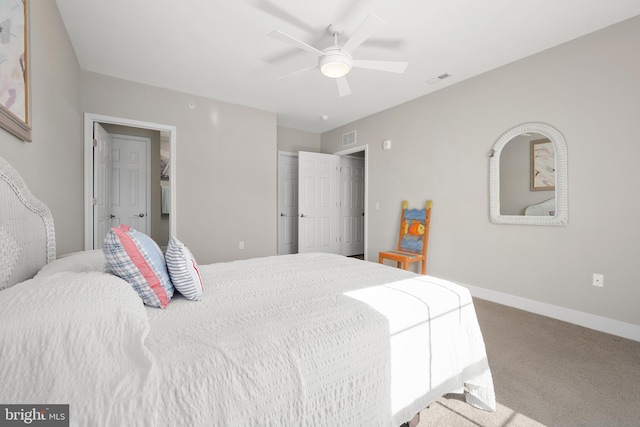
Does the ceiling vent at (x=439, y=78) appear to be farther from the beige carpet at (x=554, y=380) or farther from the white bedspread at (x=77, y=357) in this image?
the white bedspread at (x=77, y=357)

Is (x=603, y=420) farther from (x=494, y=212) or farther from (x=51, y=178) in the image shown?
(x=51, y=178)

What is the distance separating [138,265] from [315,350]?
0.77 meters

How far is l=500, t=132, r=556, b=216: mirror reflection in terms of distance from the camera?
270 cm

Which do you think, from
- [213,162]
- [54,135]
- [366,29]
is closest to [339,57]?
[366,29]

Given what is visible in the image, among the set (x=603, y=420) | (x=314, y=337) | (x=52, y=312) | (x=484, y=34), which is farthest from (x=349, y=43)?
(x=603, y=420)

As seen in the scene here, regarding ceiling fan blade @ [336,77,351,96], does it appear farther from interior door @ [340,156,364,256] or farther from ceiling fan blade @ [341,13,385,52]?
interior door @ [340,156,364,256]

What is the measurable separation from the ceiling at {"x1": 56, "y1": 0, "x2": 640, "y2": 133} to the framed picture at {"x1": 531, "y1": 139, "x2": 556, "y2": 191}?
93 cm

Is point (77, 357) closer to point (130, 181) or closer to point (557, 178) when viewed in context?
point (557, 178)

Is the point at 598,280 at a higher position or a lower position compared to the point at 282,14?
lower

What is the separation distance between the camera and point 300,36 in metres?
2.45

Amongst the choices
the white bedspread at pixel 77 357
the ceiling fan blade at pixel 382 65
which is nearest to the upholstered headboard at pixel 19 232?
the white bedspread at pixel 77 357

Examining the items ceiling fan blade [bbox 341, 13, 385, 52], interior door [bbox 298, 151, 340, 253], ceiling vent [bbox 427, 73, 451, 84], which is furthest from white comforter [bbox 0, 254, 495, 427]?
interior door [bbox 298, 151, 340, 253]

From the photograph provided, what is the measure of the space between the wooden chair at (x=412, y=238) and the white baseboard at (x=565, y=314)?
73 centimetres

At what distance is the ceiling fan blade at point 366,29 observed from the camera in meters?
1.74
